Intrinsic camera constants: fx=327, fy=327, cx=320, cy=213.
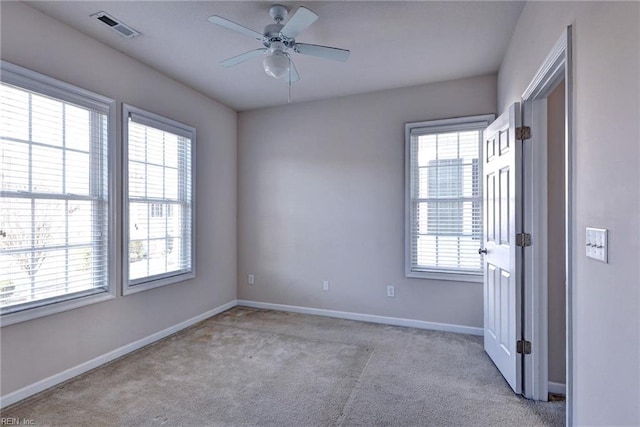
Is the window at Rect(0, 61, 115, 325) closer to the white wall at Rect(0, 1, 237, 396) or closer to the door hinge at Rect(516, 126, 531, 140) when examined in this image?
the white wall at Rect(0, 1, 237, 396)

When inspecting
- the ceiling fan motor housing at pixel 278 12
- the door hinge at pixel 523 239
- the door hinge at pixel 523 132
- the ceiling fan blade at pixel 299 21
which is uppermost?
the ceiling fan motor housing at pixel 278 12

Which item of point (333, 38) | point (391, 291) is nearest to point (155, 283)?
point (391, 291)

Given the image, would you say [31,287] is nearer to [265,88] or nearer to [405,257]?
[265,88]

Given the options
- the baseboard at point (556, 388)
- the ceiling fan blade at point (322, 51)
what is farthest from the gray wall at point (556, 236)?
the ceiling fan blade at point (322, 51)

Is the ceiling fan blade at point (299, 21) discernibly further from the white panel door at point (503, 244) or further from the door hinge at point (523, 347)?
the door hinge at point (523, 347)

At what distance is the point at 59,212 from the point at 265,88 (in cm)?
234

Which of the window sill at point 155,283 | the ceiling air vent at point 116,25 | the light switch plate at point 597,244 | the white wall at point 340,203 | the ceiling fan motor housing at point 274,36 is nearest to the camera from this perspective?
the light switch plate at point 597,244

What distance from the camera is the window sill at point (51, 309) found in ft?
7.16

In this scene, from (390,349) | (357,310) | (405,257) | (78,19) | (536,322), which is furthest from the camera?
(357,310)

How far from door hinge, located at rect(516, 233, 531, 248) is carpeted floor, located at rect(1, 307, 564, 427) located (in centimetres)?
105

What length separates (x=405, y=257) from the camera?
3.71 meters

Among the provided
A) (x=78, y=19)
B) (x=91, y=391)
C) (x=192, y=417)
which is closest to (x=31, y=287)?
(x=91, y=391)

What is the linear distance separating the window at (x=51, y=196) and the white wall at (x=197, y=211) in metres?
0.13

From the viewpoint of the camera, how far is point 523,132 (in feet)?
7.51
